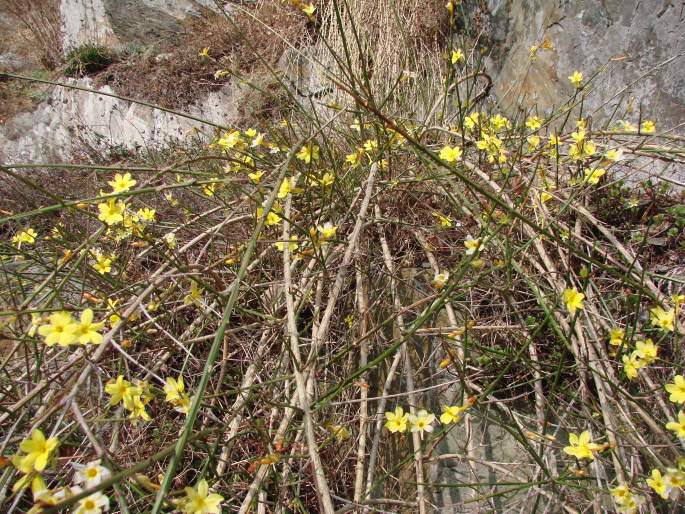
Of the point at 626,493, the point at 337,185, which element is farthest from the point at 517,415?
the point at 337,185

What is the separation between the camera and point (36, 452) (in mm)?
764

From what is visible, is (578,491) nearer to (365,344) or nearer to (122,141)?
(365,344)

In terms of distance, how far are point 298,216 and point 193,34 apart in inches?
194

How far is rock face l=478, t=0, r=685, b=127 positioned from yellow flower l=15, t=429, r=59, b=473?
208cm

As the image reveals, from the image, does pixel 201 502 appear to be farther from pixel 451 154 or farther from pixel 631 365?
pixel 451 154

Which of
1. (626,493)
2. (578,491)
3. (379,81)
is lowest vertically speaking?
(578,491)

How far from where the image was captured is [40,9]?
23.7ft

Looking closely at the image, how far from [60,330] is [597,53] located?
266 centimetres

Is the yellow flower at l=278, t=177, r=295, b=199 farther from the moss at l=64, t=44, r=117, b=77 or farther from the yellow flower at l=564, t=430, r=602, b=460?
the moss at l=64, t=44, r=117, b=77

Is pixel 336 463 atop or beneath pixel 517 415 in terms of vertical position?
beneath

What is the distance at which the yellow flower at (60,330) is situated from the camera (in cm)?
84

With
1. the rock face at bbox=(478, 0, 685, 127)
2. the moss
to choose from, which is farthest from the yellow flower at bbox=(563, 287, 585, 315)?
the moss

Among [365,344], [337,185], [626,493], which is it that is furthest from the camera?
[337,185]

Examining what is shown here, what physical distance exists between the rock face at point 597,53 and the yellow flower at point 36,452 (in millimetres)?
2082
